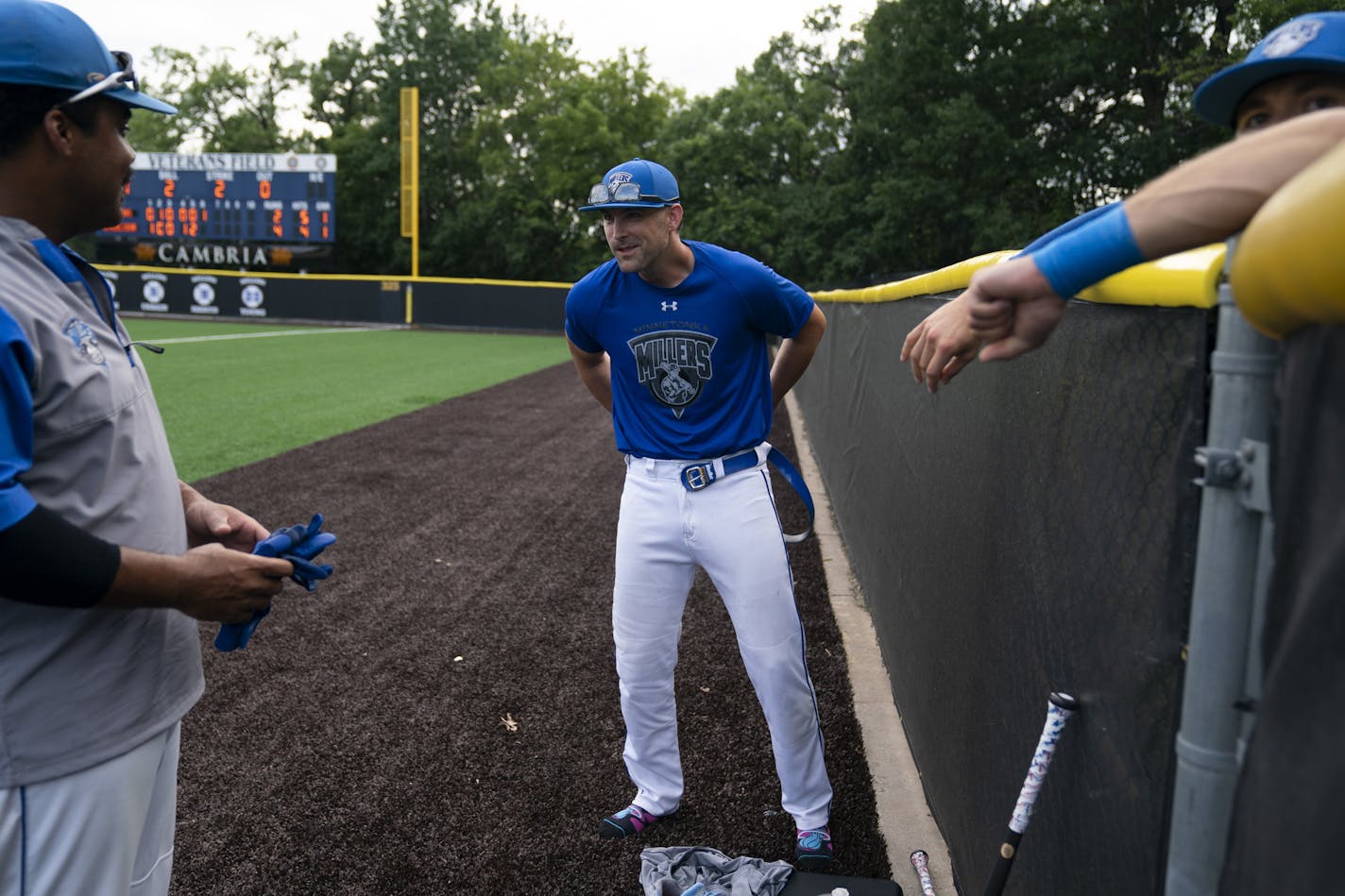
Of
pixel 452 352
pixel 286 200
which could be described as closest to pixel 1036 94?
pixel 452 352

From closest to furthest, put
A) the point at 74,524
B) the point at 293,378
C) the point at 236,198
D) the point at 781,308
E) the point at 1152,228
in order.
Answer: the point at 1152,228 < the point at 74,524 < the point at 781,308 < the point at 293,378 < the point at 236,198

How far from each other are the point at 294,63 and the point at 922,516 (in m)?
65.7

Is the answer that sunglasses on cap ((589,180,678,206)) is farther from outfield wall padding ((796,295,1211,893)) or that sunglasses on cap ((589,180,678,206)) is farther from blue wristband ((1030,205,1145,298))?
blue wristband ((1030,205,1145,298))

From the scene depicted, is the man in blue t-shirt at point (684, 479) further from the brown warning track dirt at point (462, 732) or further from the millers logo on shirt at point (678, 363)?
the brown warning track dirt at point (462, 732)

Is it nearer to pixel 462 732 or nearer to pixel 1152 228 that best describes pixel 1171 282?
pixel 1152 228

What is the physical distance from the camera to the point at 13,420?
1571 millimetres

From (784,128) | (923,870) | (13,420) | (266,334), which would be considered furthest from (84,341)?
(784,128)

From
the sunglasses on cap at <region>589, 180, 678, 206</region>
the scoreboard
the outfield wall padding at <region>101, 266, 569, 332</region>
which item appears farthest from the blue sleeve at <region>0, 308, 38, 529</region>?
the scoreboard

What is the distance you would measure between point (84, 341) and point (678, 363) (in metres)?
2.02

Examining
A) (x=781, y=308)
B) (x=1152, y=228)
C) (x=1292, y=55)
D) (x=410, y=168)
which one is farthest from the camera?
(x=410, y=168)

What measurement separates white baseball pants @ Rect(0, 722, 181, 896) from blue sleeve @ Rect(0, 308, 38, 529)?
534 mm

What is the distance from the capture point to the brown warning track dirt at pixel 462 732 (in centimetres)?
331

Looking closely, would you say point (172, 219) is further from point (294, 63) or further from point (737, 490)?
point (737, 490)

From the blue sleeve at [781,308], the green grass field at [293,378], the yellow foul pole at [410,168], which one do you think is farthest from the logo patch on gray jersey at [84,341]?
the yellow foul pole at [410,168]
